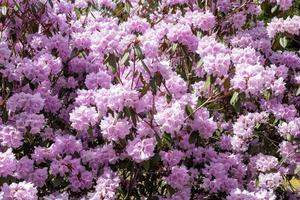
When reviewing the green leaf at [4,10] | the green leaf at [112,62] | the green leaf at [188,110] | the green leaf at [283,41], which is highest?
the green leaf at [4,10]

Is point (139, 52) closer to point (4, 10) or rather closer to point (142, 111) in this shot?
point (142, 111)

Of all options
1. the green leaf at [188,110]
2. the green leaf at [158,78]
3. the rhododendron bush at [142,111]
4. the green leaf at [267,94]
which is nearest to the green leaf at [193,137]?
the rhododendron bush at [142,111]

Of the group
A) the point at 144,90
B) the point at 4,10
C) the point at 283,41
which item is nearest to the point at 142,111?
the point at 144,90

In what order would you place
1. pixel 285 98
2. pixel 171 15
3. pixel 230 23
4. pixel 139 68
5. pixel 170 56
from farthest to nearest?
pixel 230 23 < pixel 171 15 < pixel 285 98 < pixel 170 56 < pixel 139 68

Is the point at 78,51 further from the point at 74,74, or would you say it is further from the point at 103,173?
the point at 103,173

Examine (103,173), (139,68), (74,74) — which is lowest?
(103,173)

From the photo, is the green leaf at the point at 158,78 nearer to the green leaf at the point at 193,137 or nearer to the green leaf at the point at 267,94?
the green leaf at the point at 193,137

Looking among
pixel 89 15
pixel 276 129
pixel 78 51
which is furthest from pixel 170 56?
pixel 89 15

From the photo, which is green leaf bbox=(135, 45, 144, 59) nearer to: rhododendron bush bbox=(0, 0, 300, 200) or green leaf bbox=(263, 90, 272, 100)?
rhododendron bush bbox=(0, 0, 300, 200)
